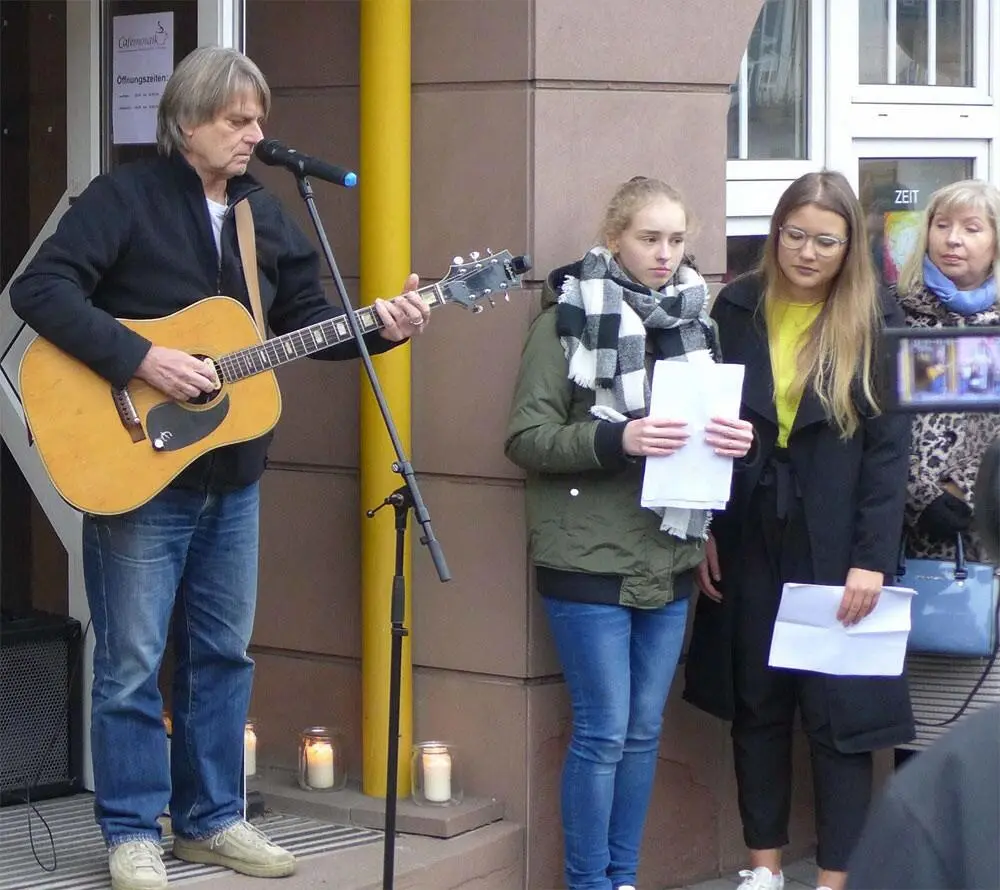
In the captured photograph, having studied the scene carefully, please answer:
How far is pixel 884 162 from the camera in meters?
5.42

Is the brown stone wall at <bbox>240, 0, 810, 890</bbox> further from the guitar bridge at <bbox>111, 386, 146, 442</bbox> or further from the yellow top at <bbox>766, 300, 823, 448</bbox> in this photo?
the guitar bridge at <bbox>111, 386, 146, 442</bbox>

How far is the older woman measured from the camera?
4.33 m

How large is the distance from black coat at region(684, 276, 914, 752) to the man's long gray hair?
125 cm

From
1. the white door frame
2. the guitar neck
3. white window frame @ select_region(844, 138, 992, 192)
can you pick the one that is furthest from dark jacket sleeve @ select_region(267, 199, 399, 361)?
white window frame @ select_region(844, 138, 992, 192)

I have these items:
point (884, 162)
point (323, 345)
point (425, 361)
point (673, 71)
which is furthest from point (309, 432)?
point (884, 162)

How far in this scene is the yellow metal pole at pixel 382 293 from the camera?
14.6 feet

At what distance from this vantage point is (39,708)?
4.71 meters

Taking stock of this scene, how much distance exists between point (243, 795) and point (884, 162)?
2.63m

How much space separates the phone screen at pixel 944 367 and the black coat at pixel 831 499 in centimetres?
249

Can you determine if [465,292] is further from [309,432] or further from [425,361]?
[309,432]

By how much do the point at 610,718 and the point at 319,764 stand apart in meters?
0.92

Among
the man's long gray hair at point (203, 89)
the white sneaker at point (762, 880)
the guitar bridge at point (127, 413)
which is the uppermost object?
the man's long gray hair at point (203, 89)

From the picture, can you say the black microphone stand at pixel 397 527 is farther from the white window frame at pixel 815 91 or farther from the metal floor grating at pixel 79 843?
the white window frame at pixel 815 91

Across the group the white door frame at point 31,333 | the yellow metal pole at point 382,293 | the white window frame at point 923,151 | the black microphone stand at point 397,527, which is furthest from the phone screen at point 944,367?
the white window frame at point 923,151
